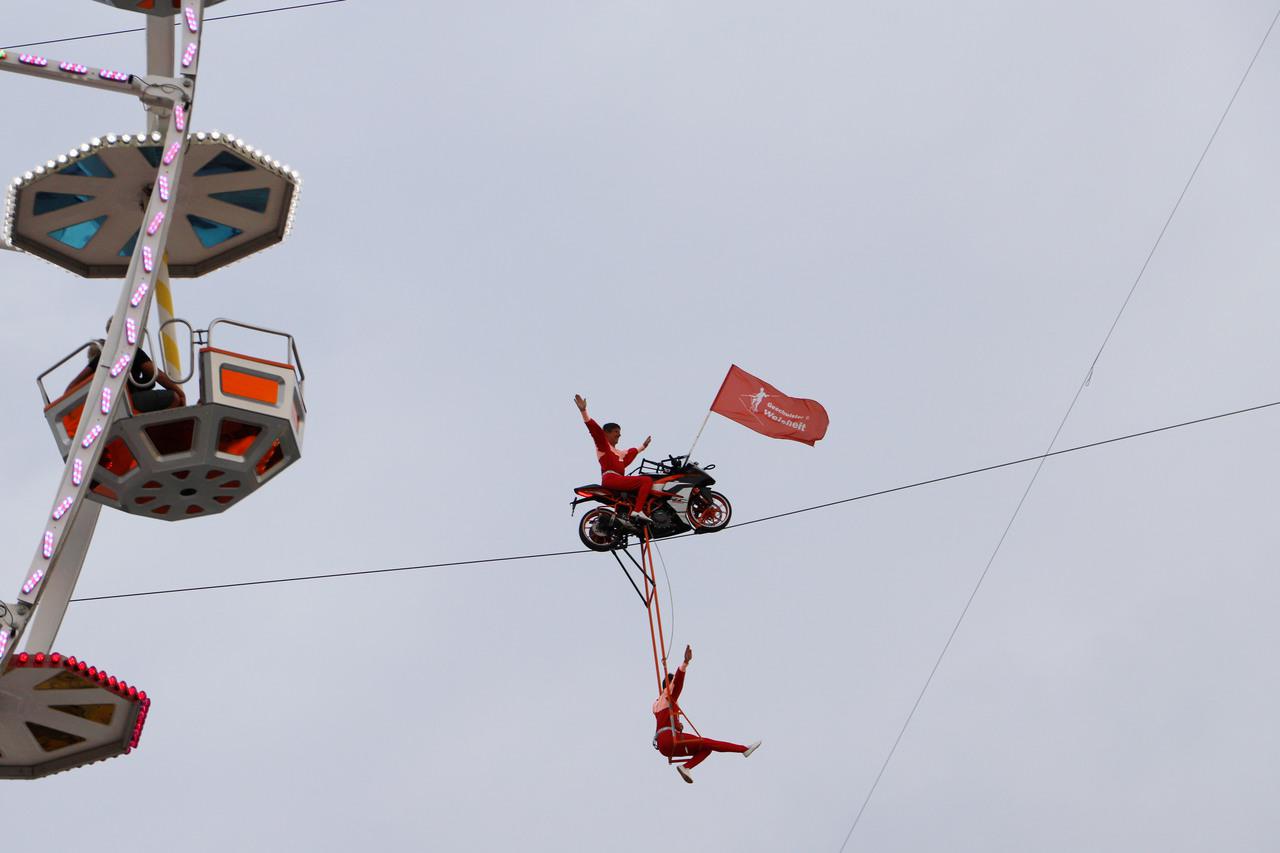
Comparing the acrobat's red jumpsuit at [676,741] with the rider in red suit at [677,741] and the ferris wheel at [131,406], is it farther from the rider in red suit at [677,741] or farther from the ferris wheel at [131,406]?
the ferris wheel at [131,406]

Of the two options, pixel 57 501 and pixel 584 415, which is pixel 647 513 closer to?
pixel 584 415

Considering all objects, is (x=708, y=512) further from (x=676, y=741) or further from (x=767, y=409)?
(x=676, y=741)

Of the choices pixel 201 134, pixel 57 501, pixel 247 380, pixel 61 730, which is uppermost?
pixel 201 134

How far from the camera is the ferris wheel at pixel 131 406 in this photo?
101 feet

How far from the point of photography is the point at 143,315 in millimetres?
31531

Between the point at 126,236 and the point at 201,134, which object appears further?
the point at 126,236

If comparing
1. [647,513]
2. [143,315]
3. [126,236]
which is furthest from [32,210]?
[647,513]

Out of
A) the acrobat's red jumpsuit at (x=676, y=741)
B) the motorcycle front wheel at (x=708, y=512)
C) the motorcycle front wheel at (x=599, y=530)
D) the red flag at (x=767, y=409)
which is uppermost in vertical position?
the red flag at (x=767, y=409)

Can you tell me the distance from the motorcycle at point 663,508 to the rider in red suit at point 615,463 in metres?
0.08

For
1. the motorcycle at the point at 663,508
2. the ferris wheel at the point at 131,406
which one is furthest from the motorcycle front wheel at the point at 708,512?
the ferris wheel at the point at 131,406

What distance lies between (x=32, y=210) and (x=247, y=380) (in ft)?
16.4

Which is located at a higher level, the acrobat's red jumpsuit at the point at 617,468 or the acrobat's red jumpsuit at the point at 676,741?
the acrobat's red jumpsuit at the point at 617,468

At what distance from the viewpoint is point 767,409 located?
33.3 metres

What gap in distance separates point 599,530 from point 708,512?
1.61 m
